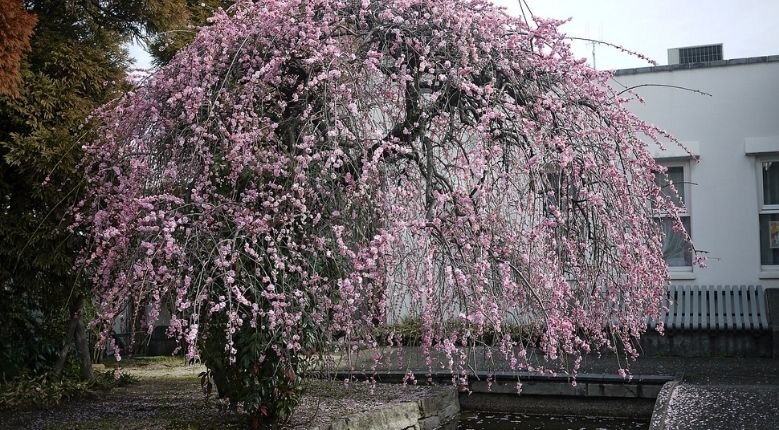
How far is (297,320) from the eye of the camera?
5328 mm

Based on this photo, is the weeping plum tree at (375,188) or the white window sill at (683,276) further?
the white window sill at (683,276)

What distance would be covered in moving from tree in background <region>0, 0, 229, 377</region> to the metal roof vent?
860 centimetres

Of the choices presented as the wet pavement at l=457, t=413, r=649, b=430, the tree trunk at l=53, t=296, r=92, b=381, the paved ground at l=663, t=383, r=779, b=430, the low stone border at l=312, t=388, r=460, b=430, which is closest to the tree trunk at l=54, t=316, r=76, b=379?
the tree trunk at l=53, t=296, r=92, b=381

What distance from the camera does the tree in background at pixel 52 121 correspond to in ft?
24.8

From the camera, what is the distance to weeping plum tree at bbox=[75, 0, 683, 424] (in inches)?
203

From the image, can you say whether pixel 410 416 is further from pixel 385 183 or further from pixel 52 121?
pixel 52 121

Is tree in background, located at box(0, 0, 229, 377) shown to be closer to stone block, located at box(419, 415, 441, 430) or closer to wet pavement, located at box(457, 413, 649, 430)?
stone block, located at box(419, 415, 441, 430)

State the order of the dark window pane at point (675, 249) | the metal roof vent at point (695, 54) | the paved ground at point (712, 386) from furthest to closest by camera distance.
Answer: the metal roof vent at point (695, 54) < the dark window pane at point (675, 249) < the paved ground at point (712, 386)

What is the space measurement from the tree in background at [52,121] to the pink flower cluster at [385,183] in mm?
1718

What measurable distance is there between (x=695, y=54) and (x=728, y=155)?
2.81m

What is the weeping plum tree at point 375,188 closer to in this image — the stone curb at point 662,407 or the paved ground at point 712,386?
the paved ground at point 712,386

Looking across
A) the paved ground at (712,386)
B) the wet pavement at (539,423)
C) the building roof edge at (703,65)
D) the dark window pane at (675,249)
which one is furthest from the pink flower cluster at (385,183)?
the building roof edge at (703,65)

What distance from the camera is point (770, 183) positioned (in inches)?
477

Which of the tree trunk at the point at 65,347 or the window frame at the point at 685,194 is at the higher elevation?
the window frame at the point at 685,194
